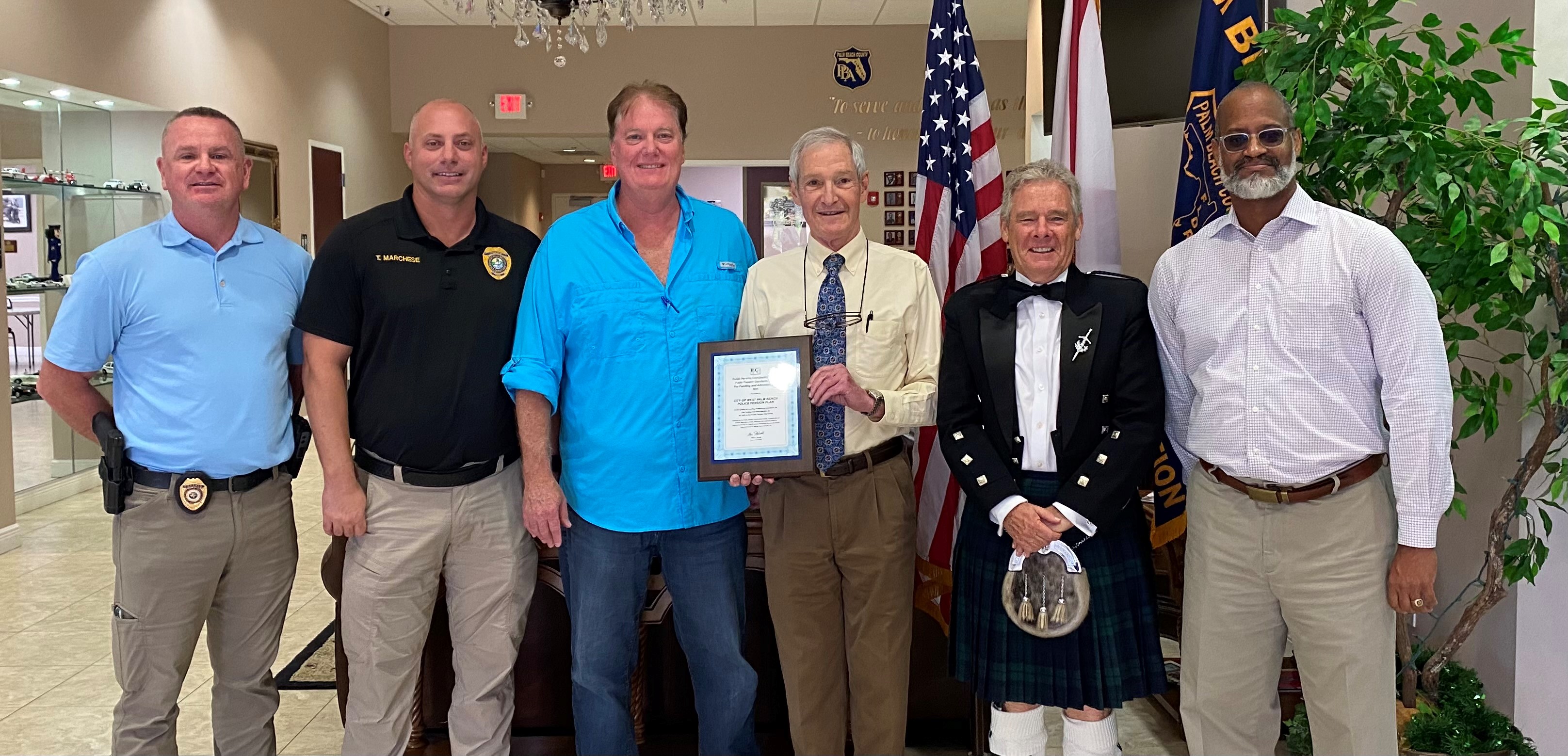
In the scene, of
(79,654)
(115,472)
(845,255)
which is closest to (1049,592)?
(845,255)

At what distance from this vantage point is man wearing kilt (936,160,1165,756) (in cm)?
223

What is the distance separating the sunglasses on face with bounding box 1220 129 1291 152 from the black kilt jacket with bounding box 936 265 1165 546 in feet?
1.14

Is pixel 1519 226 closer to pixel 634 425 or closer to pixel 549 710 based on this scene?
pixel 634 425

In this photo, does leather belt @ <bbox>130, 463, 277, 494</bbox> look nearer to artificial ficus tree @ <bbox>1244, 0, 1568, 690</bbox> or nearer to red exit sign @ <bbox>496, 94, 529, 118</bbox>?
artificial ficus tree @ <bbox>1244, 0, 1568, 690</bbox>

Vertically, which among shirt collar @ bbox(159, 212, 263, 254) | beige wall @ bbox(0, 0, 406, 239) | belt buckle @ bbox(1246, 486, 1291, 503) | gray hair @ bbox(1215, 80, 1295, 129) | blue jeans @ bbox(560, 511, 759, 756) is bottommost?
blue jeans @ bbox(560, 511, 759, 756)

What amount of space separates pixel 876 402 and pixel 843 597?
50cm

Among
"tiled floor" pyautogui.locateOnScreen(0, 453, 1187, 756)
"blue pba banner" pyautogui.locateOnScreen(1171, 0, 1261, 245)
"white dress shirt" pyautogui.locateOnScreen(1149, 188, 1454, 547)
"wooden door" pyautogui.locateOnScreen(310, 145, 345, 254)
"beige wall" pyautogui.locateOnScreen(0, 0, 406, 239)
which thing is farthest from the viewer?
"wooden door" pyautogui.locateOnScreen(310, 145, 345, 254)

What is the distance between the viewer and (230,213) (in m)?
2.47

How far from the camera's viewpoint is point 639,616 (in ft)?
8.42

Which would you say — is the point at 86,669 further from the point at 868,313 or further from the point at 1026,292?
the point at 1026,292

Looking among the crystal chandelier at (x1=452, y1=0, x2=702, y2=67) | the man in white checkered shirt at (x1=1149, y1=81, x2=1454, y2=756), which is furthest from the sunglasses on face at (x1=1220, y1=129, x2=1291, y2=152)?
the crystal chandelier at (x1=452, y1=0, x2=702, y2=67)

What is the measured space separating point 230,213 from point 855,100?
28.2 ft

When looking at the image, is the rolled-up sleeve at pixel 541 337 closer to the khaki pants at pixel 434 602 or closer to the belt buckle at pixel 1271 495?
the khaki pants at pixel 434 602

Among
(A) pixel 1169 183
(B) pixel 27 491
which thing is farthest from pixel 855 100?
(B) pixel 27 491
